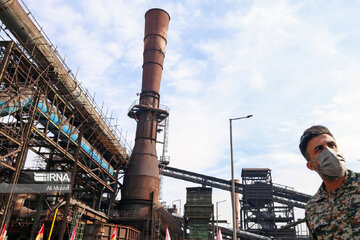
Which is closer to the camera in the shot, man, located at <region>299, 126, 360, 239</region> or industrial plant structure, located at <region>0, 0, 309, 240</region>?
man, located at <region>299, 126, 360, 239</region>

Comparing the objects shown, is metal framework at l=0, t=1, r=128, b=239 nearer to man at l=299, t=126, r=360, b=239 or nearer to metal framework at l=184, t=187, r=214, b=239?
metal framework at l=184, t=187, r=214, b=239

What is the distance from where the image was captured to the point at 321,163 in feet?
8.61

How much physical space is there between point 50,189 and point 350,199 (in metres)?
28.6

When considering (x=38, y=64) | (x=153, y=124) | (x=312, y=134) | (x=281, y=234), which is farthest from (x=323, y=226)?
(x=281, y=234)

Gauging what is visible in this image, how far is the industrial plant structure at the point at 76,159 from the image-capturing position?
20.5m

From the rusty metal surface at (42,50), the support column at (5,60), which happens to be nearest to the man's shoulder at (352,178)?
the support column at (5,60)

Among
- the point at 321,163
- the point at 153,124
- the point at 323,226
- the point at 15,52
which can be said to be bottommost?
the point at 323,226

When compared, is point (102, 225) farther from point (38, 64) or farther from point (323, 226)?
point (323, 226)

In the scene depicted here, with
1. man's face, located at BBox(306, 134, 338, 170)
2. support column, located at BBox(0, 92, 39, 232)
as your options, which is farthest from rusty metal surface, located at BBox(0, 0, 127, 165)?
man's face, located at BBox(306, 134, 338, 170)

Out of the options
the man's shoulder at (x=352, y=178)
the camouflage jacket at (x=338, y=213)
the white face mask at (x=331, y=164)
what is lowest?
the camouflage jacket at (x=338, y=213)

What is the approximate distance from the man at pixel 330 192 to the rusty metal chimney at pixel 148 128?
34.5 meters

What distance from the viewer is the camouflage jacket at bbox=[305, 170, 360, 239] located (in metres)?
2.31

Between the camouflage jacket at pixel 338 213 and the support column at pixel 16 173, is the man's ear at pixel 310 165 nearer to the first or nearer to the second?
the camouflage jacket at pixel 338 213

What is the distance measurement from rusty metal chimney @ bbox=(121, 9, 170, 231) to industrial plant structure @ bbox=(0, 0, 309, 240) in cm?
13
